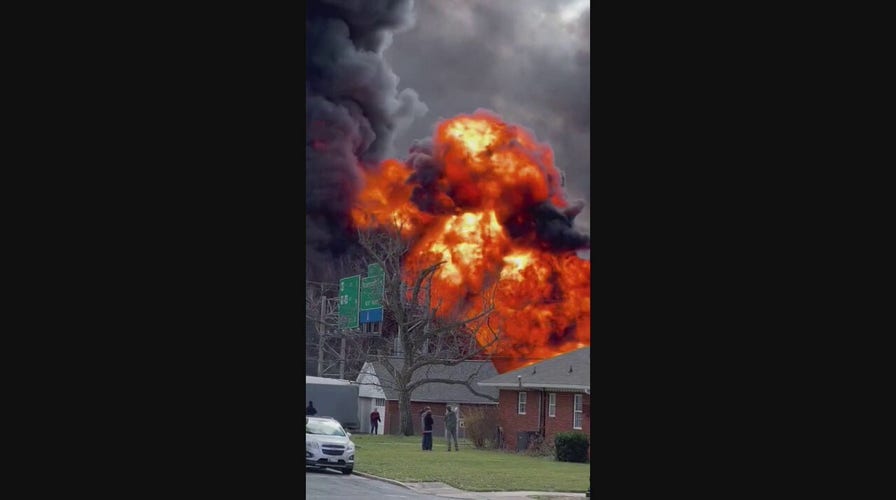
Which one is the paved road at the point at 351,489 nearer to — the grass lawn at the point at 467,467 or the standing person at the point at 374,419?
the grass lawn at the point at 467,467

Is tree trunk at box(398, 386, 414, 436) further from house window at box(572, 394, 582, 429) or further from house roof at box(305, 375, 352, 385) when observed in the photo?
house window at box(572, 394, 582, 429)

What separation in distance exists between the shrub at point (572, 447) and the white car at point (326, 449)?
2.55 metres

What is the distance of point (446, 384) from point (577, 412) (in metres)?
2.14

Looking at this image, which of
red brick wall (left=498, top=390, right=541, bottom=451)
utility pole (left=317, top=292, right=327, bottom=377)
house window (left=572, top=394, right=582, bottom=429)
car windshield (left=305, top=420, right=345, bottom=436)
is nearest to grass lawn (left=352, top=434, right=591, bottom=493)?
red brick wall (left=498, top=390, right=541, bottom=451)

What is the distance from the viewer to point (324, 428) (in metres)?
10.5

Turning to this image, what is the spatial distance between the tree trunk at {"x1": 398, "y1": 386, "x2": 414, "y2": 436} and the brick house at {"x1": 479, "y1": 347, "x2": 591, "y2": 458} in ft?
3.49

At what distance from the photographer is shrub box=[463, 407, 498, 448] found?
1197 centimetres

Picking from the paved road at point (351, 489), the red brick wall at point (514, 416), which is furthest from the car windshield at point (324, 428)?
the red brick wall at point (514, 416)
